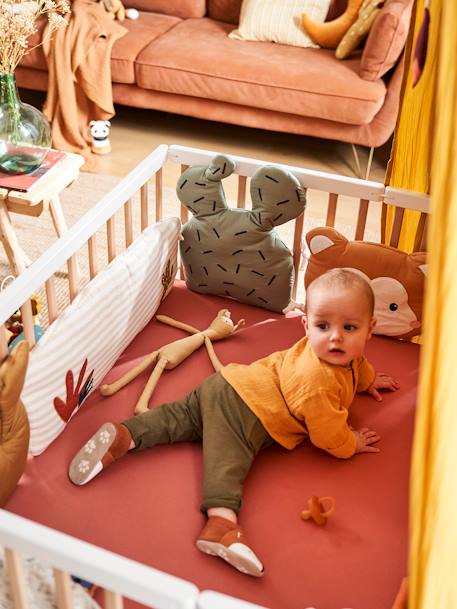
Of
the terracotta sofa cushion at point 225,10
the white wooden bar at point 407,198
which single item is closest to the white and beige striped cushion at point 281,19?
the terracotta sofa cushion at point 225,10

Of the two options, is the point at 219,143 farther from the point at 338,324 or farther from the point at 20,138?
the point at 338,324

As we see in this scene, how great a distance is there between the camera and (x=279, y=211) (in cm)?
189

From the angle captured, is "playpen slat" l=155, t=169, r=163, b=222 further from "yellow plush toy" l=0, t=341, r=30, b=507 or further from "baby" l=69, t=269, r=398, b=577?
"yellow plush toy" l=0, t=341, r=30, b=507

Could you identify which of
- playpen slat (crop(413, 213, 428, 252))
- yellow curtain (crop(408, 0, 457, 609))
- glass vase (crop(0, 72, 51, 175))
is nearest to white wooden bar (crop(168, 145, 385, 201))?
playpen slat (crop(413, 213, 428, 252))

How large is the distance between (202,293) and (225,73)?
162cm

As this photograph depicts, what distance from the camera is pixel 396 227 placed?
1912mm

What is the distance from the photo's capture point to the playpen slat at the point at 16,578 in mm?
1021

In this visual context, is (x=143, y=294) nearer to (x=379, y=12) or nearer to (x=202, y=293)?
(x=202, y=293)

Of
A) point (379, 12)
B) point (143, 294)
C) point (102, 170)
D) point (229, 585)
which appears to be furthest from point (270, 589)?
point (379, 12)

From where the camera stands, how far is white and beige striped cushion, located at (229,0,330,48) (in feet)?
11.4

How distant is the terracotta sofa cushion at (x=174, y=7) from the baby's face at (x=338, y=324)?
2757mm

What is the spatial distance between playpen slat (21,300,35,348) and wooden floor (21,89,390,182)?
1857mm

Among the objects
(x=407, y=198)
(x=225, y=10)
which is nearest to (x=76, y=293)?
(x=407, y=198)

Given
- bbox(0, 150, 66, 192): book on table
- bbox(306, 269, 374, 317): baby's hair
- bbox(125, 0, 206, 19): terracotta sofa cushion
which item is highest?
bbox(306, 269, 374, 317): baby's hair
